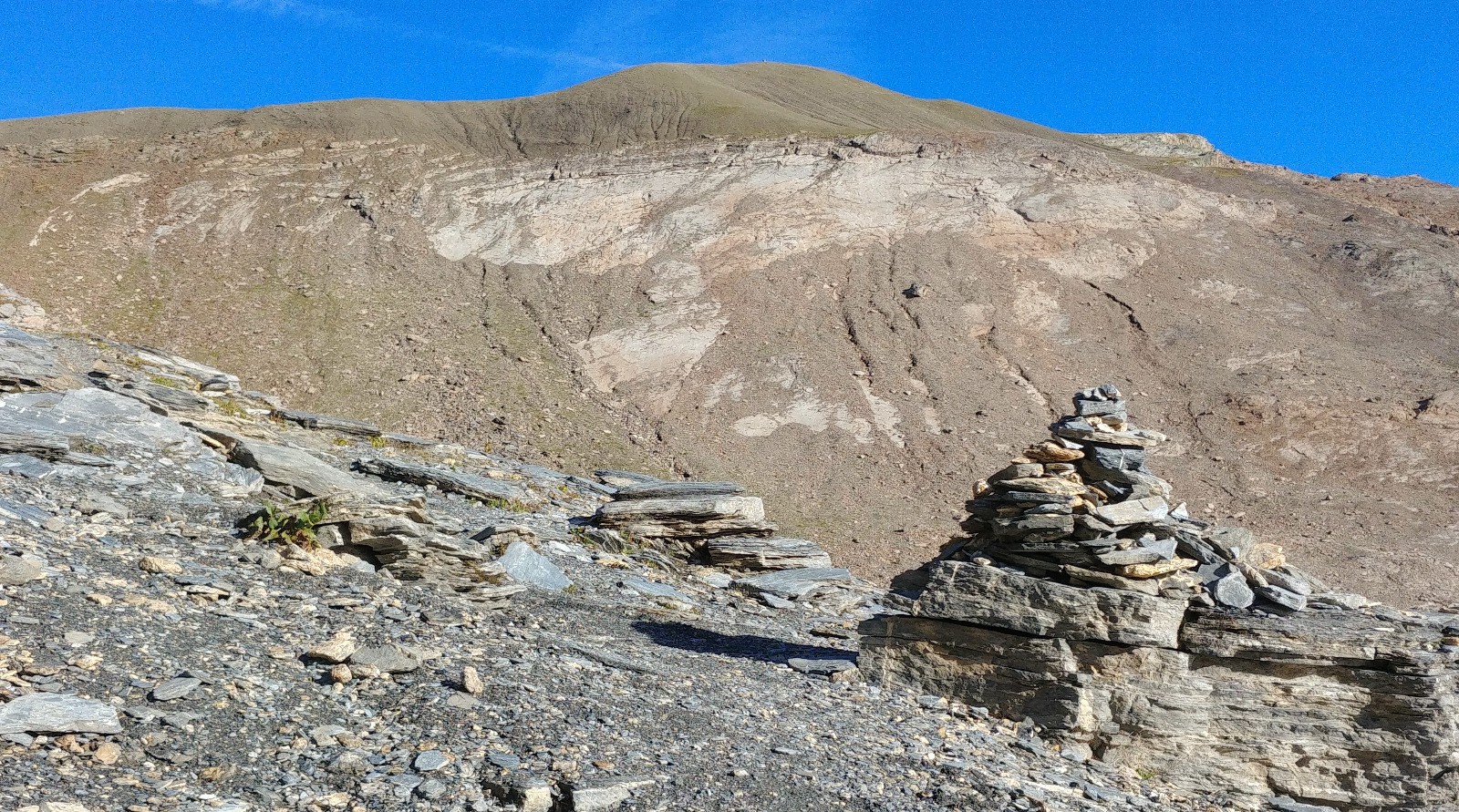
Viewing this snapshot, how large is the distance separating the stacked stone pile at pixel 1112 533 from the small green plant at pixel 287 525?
6.77 m

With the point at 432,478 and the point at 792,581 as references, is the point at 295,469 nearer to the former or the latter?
the point at 432,478

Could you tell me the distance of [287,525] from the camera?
436 inches

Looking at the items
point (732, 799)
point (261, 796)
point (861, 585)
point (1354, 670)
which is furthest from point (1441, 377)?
point (261, 796)

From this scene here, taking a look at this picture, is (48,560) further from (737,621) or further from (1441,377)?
(1441,377)

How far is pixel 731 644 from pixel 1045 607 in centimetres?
366

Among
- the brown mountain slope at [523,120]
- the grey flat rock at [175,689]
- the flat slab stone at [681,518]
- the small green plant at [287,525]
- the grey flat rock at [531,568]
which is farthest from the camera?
the brown mountain slope at [523,120]

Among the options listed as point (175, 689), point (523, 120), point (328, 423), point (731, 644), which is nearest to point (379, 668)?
point (175, 689)

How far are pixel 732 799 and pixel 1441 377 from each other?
1199 inches

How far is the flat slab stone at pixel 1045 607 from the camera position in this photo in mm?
9617

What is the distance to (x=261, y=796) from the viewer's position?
5.71 meters

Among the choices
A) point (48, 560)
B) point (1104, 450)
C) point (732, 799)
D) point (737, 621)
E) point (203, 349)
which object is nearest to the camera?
point (732, 799)

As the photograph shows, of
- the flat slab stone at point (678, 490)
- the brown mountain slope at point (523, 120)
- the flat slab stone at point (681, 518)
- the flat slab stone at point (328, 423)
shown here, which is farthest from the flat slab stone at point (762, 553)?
the brown mountain slope at point (523, 120)

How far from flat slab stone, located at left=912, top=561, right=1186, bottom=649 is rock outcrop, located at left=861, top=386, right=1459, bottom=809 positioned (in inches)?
0.6

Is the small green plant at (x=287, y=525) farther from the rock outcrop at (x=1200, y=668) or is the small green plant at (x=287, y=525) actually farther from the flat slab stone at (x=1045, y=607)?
the rock outcrop at (x=1200, y=668)
